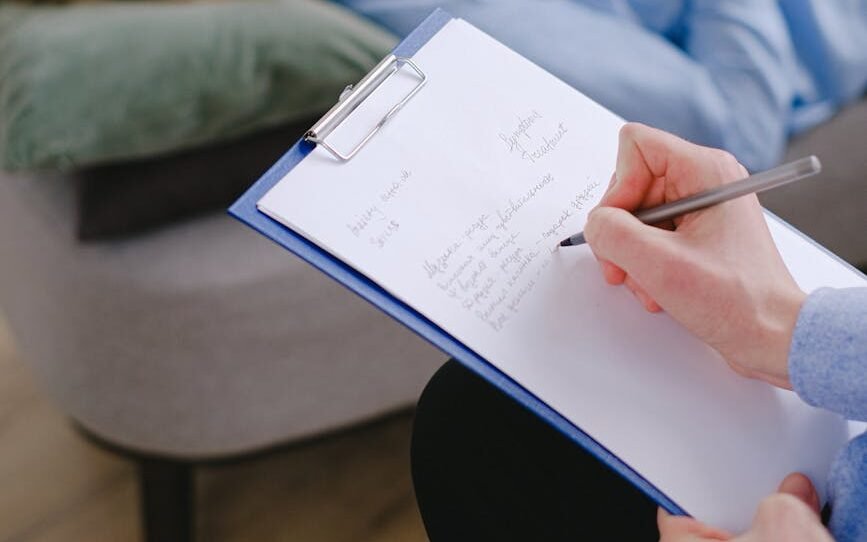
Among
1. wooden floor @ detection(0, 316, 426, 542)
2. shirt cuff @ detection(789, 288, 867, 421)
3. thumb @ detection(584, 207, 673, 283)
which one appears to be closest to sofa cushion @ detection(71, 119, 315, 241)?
wooden floor @ detection(0, 316, 426, 542)

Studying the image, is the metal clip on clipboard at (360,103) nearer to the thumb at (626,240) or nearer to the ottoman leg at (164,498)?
the thumb at (626,240)

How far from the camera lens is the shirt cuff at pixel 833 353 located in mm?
490

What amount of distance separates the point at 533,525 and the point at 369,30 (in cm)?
53

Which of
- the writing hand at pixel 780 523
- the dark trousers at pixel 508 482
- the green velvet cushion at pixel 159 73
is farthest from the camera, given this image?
the green velvet cushion at pixel 159 73

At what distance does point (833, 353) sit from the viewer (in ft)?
1.63

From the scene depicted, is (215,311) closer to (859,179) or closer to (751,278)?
(751,278)

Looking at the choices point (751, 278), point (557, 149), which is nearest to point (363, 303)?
point (557, 149)

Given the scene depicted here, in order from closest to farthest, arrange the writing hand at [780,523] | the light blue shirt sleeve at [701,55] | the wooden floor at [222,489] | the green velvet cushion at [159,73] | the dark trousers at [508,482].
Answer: the writing hand at [780,523]
the dark trousers at [508,482]
the green velvet cushion at [159,73]
the light blue shirt sleeve at [701,55]
the wooden floor at [222,489]

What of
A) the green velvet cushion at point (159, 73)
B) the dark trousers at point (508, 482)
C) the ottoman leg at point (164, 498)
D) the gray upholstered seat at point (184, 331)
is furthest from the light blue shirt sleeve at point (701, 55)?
the ottoman leg at point (164, 498)

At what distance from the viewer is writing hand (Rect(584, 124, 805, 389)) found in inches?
20.6

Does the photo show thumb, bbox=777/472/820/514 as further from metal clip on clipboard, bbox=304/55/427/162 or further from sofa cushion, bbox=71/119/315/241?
sofa cushion, bbox=71/119/315/241

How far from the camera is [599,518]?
611 millimetres

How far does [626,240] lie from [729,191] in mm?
66

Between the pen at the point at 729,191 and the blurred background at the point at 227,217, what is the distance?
0.39 meters
